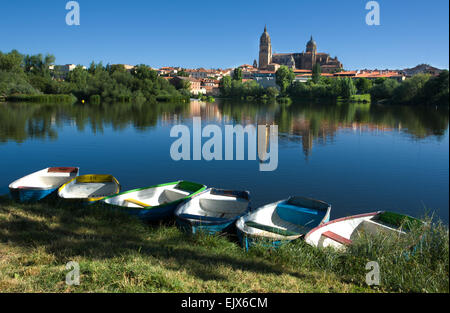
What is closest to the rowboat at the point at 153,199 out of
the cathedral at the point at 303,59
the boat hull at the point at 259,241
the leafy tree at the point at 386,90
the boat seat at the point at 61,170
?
the boat hull at the point at 259,241

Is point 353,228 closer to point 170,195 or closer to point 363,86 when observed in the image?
point 170,195

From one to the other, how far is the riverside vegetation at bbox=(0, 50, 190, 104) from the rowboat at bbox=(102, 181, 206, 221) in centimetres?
6971

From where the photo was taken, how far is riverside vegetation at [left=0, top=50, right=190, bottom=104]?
7275cm

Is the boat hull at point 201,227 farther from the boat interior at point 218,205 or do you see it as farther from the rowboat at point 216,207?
the boat interior at point 218,205

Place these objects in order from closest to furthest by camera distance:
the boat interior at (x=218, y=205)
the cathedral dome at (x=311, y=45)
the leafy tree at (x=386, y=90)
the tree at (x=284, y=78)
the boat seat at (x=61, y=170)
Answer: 1. the boat interior at (x=218, y=205)
2. the boat seat at (x=61, y=170)
3. the leafy tree at (x=386, y=90)
4. the tree at (x=284, y=78)
5. the cathedral dome at (x=311, y=45)

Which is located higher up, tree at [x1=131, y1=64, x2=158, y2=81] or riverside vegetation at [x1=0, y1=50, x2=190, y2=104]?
tree at [x1=131, y1=64, x2=158, y2=81]

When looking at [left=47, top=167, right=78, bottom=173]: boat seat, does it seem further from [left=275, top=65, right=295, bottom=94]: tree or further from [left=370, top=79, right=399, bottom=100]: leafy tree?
[left=275, top=65, right=295, bottom=94]: tree

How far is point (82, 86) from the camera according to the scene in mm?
84250

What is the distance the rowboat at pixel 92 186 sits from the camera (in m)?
11.2

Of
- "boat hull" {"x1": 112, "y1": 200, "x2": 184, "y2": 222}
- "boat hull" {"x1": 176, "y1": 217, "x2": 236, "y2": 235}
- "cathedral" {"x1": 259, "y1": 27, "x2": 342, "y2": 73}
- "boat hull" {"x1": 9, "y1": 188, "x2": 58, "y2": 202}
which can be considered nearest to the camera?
"boat hull" {"x1": 176, "y1": 217, "x2": 236, "y2": 235}

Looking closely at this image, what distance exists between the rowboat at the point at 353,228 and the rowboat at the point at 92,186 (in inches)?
251

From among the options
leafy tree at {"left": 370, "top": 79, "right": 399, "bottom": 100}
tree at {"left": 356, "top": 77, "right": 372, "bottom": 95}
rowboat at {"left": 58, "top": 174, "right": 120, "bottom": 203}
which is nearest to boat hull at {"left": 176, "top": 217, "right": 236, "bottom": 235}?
rowboat at {"left": 58, "top": 174, "right": 120, "bottom": 203}

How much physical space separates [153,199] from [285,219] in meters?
4.03
